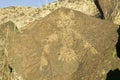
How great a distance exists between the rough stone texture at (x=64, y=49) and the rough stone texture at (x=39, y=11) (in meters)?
9.74

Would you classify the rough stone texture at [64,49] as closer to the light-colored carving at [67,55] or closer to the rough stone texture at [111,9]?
the light-colored carving at [67,55]

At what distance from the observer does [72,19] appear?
26.7 m

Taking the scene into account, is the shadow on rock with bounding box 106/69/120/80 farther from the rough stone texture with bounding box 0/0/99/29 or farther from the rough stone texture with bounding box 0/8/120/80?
the rough stone texture with bounding box 0/0/99/29

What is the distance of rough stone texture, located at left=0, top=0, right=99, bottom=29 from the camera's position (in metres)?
38.8

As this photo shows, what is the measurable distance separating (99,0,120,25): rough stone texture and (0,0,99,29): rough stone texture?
6.88 ft

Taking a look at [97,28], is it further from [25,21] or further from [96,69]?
[25,21]

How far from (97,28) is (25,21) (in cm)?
1704

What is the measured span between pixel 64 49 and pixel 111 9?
31.9 ft

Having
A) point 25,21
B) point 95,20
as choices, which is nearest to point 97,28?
point 95,20

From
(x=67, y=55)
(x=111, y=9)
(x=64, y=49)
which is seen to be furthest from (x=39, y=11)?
(x=67, y=55)

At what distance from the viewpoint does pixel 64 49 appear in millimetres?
24625

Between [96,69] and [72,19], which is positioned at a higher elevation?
[72,19]

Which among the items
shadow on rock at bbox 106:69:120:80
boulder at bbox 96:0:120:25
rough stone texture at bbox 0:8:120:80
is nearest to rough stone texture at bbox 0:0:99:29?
boulder at bbox 96:0:120:25

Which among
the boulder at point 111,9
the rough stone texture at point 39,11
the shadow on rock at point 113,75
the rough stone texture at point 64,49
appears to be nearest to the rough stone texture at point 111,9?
the boulder at point 111,9
